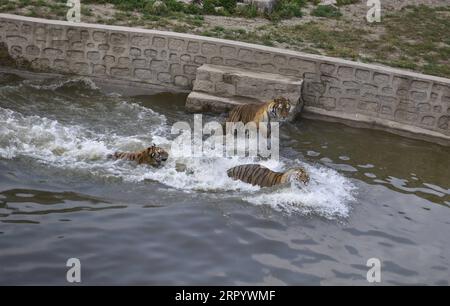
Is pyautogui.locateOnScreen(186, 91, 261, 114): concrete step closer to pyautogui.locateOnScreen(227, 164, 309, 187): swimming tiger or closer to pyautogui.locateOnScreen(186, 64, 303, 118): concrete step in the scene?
pyautogui.locateOnScreen(186, 64, 303, 118): concrete step

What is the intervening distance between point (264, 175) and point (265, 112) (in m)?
2.01

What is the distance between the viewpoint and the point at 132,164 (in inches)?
340

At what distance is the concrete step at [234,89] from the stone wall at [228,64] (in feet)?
1.42

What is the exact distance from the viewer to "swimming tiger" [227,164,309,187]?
8047 mm

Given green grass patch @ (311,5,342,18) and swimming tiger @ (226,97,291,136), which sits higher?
green grass patch @ (311,5,342,18)

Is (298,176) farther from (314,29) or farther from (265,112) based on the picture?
(314,29)

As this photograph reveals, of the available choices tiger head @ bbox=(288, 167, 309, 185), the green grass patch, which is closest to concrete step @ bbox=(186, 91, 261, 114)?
tiger head @ bbox=(288, 167, 309, 185)

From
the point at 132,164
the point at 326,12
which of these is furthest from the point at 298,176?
the point at 326,12

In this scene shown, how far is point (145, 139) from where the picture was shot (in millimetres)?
9680

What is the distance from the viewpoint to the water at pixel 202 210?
654 cm

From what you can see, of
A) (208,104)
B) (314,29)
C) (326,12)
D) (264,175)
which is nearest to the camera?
(264,175)

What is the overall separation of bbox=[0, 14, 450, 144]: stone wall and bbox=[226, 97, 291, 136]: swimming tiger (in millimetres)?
1640

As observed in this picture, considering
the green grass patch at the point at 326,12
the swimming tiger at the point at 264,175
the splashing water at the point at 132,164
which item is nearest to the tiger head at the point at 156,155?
the splashing water at the point at 132,164
